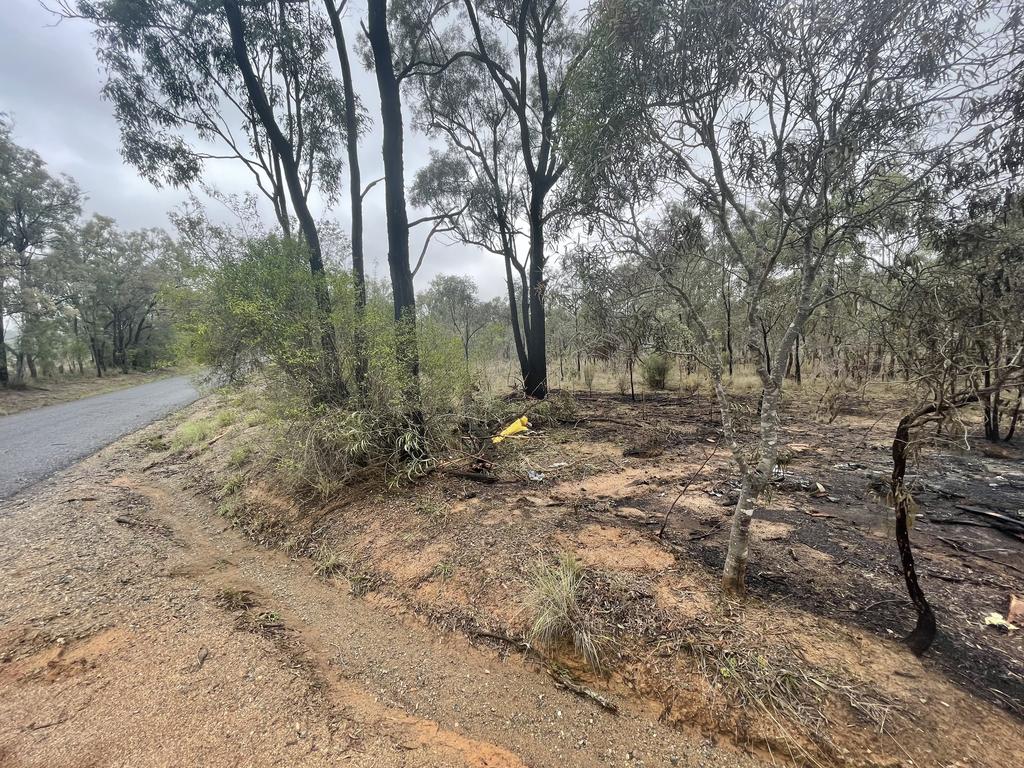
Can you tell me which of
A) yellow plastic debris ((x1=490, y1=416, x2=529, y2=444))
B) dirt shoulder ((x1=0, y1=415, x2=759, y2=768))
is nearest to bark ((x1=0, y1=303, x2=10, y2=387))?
dirt shoulder ((x1=0, y1=415, x2=759, y2=768))

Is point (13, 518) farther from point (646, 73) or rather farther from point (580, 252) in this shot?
point (646, 73)

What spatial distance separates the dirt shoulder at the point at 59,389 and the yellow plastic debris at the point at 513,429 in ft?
27.8

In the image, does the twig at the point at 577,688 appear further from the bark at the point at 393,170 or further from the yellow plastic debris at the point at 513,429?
the bark at the point at 393,170

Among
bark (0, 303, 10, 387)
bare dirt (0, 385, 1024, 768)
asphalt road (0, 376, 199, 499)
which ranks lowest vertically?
bare dirt (0, 385, 1024, 768)

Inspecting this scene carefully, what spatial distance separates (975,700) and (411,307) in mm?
6094

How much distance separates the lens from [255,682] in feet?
7.72

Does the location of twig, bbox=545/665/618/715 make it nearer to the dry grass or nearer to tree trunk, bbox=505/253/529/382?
the dry grass

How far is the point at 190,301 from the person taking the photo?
17.5 ft

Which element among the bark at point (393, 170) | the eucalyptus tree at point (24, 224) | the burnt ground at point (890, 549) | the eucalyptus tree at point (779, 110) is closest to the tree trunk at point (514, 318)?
the bark at point (393, 170)

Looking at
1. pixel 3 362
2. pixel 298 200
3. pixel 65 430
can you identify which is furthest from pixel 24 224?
pixel 298 200

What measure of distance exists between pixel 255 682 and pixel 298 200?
23.5 ft

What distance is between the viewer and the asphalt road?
634cm

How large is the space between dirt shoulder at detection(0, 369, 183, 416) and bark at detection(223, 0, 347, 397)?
5732mm

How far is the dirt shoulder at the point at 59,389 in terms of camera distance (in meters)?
13.2
